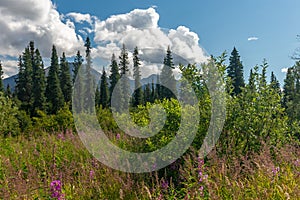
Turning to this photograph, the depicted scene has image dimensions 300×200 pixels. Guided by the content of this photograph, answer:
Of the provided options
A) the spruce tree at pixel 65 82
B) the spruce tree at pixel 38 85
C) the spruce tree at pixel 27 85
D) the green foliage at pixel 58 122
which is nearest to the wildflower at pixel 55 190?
the green foliage at pixel 58 122

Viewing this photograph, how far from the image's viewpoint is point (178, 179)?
4.95m

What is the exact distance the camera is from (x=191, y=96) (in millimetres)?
5766

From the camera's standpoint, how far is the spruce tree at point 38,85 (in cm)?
4347

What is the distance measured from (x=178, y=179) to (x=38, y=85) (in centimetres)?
4582

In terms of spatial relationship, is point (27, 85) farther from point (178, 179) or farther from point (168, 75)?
point (178, 179)

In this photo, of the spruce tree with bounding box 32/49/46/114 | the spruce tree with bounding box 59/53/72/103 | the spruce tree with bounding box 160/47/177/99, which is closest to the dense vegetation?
the spruce tree with bounding box 160/47/177/99

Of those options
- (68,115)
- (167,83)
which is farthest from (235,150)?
(68,115)

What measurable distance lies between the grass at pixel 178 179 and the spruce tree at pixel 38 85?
36.4m

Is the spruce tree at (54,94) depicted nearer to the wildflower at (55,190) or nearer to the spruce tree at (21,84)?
the spruce tree at (21,84)

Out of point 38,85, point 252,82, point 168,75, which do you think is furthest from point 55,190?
point 38,85

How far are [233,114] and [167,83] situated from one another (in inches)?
58.6

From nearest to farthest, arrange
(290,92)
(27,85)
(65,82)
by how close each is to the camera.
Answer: (290,92), (27,85), (65,82)

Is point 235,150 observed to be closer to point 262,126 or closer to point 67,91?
point 262,126

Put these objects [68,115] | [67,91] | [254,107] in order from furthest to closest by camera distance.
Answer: [67,91] < [68,115] < [254,107]
